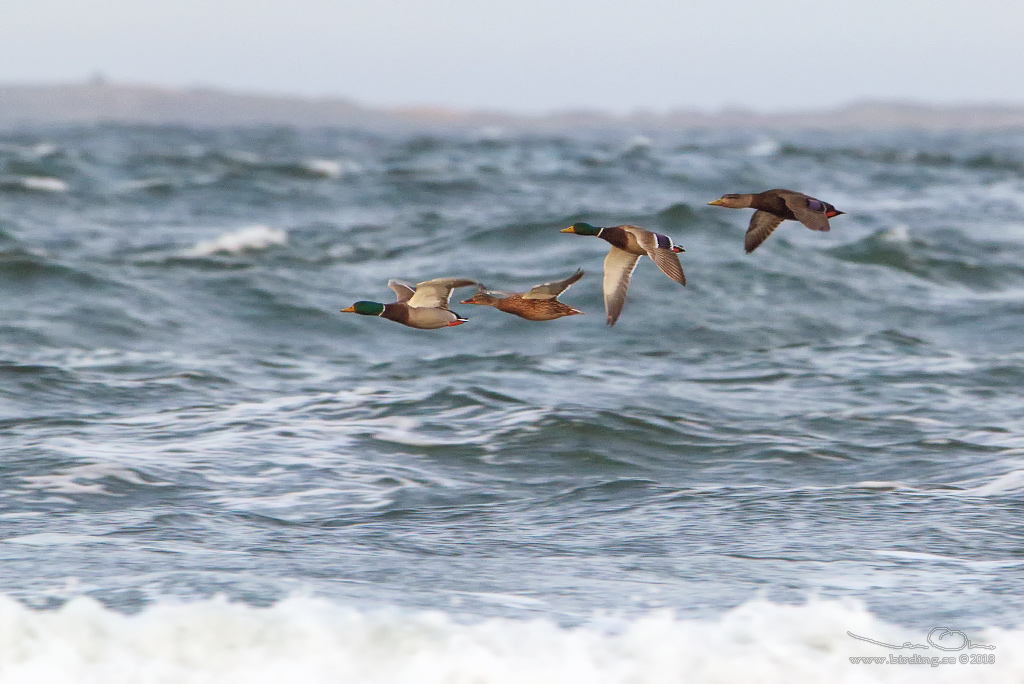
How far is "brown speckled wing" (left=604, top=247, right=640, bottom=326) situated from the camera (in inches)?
291

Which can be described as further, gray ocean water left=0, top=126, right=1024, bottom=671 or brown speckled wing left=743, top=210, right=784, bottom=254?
gray ocean water left=0, top=126, right=1024, bottom=671

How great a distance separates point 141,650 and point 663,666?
2957 millimetres

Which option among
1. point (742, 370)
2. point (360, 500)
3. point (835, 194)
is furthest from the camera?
point (835, 194)

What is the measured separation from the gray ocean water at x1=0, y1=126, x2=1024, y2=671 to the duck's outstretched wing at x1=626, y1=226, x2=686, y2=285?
2.29 meters

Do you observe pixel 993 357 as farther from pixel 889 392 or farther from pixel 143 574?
pixel 143 574

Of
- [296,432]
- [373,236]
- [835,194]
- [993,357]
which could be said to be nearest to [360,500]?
[296,432]

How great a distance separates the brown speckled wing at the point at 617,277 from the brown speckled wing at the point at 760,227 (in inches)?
26.5

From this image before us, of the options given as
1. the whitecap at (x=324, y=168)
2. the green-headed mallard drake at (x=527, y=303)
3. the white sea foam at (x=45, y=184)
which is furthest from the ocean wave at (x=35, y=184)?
the green-headed mallard drake at (x=527, y=303)

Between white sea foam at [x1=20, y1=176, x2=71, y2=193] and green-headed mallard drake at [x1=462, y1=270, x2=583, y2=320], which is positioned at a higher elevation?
green-headed mallard drake at [x1=462, y1=270, x2=583, y2=320]

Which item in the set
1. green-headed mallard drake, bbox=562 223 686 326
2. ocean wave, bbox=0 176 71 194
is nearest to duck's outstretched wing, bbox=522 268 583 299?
green-headed mallard drake, bbox=562 223 686 326

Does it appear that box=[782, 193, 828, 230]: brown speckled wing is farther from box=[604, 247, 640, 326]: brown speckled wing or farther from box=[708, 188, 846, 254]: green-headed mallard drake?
box=[604, 247, 640, 326]: brown speckled wing

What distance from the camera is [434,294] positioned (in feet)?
23.7

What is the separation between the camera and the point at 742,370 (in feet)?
50.6

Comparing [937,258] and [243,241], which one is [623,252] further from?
[243,241]
